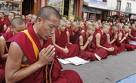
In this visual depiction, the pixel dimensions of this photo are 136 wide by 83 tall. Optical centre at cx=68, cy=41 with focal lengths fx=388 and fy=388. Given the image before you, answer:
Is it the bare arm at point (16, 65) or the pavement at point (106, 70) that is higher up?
the bare arm at point (16, 65)

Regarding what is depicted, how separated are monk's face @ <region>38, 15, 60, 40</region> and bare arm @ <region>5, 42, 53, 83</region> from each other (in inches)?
7.8

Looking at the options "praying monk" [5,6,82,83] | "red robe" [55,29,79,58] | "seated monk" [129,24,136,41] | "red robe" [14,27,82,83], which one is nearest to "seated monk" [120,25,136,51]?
"seated monk" [129,24,136,41]

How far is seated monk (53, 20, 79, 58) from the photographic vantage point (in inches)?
353

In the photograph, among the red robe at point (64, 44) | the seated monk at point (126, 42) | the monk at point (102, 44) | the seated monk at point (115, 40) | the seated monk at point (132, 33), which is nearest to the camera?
the red robe at point (64, 44)

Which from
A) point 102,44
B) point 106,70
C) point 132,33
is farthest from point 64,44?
point 132,33

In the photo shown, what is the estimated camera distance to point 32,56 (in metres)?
3.29

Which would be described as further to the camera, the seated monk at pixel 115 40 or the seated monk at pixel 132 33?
the seated monk at pixel 132 33

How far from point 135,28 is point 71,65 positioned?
9.09m

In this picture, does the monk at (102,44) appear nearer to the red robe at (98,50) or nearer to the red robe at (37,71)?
the red robe at (98,50)

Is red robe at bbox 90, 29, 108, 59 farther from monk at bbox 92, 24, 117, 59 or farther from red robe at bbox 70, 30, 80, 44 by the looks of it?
red robe at bbox 70, 30, 80, 44

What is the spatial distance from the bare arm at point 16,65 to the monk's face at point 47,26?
197mm

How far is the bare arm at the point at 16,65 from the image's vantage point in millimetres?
3178

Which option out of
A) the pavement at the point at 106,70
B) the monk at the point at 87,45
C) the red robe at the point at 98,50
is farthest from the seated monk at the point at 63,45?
the red robe at the point at 98,50

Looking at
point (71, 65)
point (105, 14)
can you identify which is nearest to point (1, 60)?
point (71, 65)
